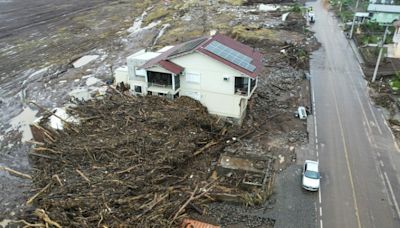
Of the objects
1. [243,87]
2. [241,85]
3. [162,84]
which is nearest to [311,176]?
[243,87]

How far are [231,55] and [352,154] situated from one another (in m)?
13.2

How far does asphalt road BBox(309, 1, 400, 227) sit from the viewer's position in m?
21.9

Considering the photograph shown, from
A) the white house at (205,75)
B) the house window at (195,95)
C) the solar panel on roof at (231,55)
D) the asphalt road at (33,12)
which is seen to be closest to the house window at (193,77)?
the white house at (205,75)

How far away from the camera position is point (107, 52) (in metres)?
56.6

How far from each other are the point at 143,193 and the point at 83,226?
4.38m

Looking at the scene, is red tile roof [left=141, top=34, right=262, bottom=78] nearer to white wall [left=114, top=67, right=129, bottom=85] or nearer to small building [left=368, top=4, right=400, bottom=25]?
white wall [left=114, top=67, right=129, bottom=85]

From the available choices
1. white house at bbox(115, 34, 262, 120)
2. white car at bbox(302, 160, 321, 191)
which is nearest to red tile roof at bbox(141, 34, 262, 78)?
white house at bbox(115, 34, 262, 120)

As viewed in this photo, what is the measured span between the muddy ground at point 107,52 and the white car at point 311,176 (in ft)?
7.03

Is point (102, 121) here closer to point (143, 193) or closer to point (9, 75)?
point (143, 193)

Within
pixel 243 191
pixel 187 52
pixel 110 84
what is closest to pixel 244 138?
pixel 243 191

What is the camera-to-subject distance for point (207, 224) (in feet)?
69.2

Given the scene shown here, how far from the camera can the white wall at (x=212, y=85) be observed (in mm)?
29734

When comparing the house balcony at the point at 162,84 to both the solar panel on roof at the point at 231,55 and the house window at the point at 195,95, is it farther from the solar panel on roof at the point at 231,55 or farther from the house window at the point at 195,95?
the solar panel on roof at the point at 231,55

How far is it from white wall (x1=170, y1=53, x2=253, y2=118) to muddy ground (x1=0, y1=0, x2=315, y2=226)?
291 centimetres
